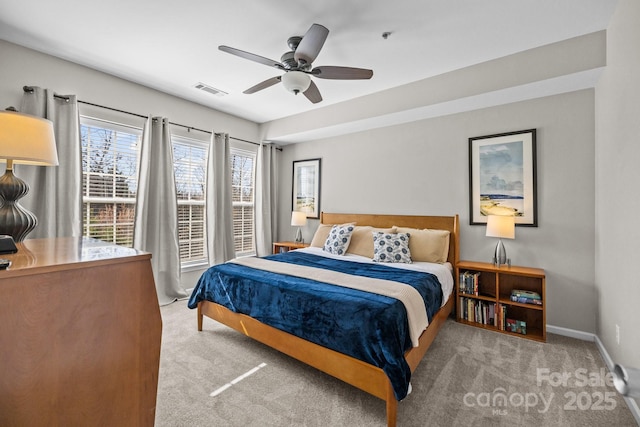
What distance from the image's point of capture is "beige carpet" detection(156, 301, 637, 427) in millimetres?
1744

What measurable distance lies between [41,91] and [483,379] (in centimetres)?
461

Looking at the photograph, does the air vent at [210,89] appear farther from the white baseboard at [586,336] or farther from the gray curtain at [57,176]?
the white baseboard at [586,336]

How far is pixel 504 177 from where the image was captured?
3172 millimetres

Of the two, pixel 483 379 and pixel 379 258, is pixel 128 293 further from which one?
pixel 379 258

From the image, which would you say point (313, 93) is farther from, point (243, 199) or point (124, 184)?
point (243, 199)

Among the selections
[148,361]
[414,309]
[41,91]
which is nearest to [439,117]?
[414,309]

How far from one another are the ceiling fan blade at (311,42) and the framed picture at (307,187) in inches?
110

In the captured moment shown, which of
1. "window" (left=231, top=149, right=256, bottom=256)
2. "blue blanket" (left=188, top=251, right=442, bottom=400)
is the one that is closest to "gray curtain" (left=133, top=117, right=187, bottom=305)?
"blue blanket" (left=188, top=251, right=442, bottom=400)

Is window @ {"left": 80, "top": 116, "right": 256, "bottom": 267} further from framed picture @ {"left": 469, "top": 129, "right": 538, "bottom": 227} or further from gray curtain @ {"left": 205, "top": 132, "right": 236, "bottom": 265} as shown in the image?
framed picture @ {"left": 469, "top": 129, "right": 538, "bottom": 227}

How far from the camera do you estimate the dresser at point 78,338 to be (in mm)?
825

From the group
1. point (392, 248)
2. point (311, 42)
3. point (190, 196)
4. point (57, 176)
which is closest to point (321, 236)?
point (392, 248)

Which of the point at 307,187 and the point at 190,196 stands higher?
the point at 307,187

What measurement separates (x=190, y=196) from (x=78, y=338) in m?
3.40

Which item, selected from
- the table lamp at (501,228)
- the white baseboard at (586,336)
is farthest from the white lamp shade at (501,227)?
the white baseboard at (586,336)
